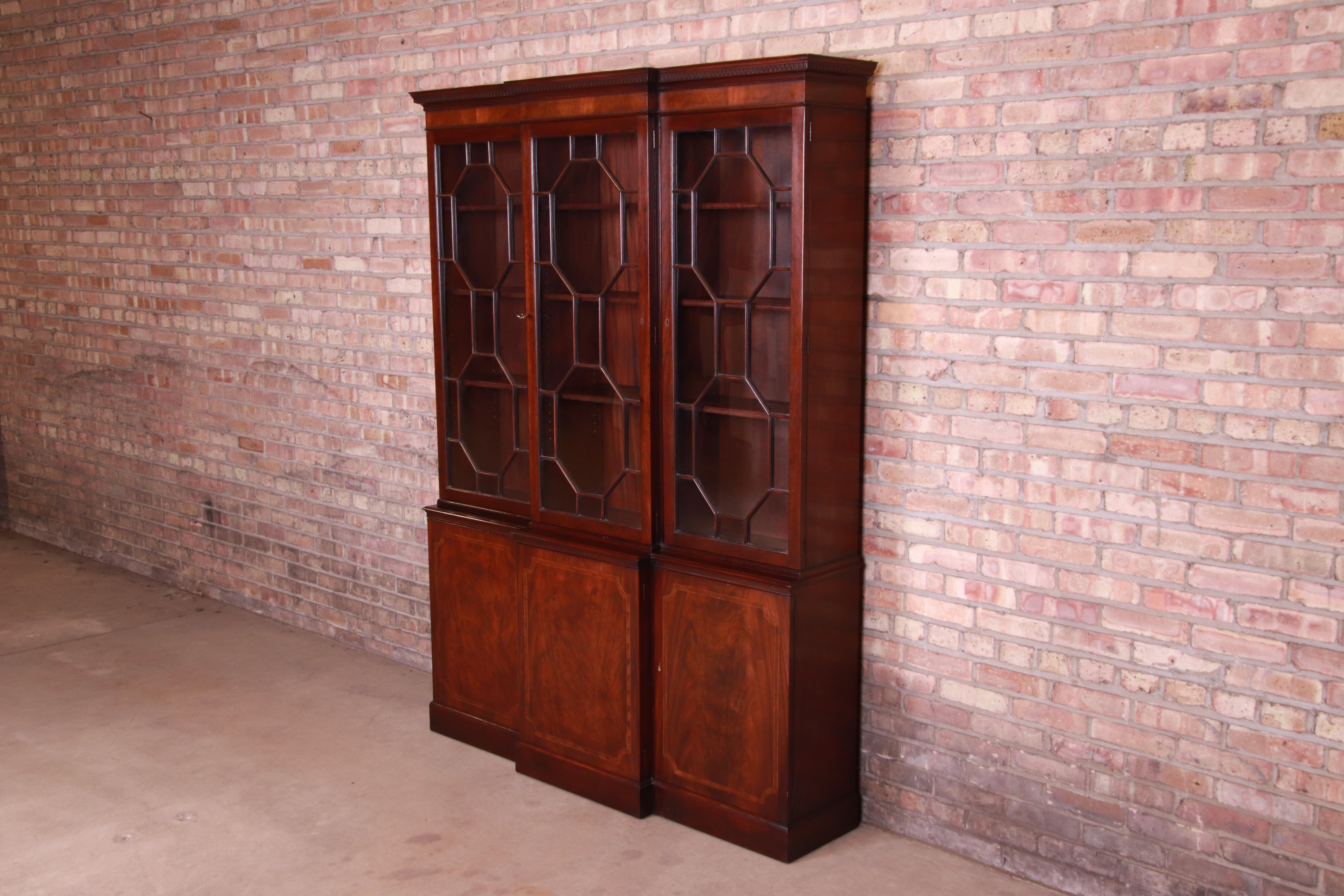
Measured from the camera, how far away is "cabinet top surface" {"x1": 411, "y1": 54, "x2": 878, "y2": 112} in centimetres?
334

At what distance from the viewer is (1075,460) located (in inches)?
131

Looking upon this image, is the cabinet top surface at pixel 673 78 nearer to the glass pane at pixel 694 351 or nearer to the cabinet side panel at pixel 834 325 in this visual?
the cabinet side panel at pixel 834 325

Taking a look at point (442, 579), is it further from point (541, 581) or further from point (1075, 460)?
point (1075, 460)

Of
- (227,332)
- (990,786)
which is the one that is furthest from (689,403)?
(227,332)

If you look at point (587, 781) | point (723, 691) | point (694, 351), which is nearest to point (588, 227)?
point (694, 351)

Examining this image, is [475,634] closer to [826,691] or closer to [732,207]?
[826,691]

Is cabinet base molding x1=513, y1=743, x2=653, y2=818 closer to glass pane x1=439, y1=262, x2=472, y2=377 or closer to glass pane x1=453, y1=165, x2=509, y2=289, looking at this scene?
glass pane x1=439, y1=262, x2=472, y2=377

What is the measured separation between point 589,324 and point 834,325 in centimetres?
86

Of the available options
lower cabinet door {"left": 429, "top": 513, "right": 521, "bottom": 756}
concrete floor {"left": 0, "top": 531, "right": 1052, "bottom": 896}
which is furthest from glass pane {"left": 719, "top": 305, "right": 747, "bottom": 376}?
concrete floor {"left": 0, "top": 531, "right": 1052, "bottom": 896}

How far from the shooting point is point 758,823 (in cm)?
371

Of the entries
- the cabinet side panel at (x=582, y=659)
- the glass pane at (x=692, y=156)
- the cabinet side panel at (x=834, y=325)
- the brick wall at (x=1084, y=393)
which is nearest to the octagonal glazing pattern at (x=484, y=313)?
the cabinet side panel at (x=582, y=659)

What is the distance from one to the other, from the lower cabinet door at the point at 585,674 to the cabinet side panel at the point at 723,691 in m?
0.08

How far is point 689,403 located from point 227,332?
3341 mm

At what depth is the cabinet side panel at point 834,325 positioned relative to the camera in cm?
344
